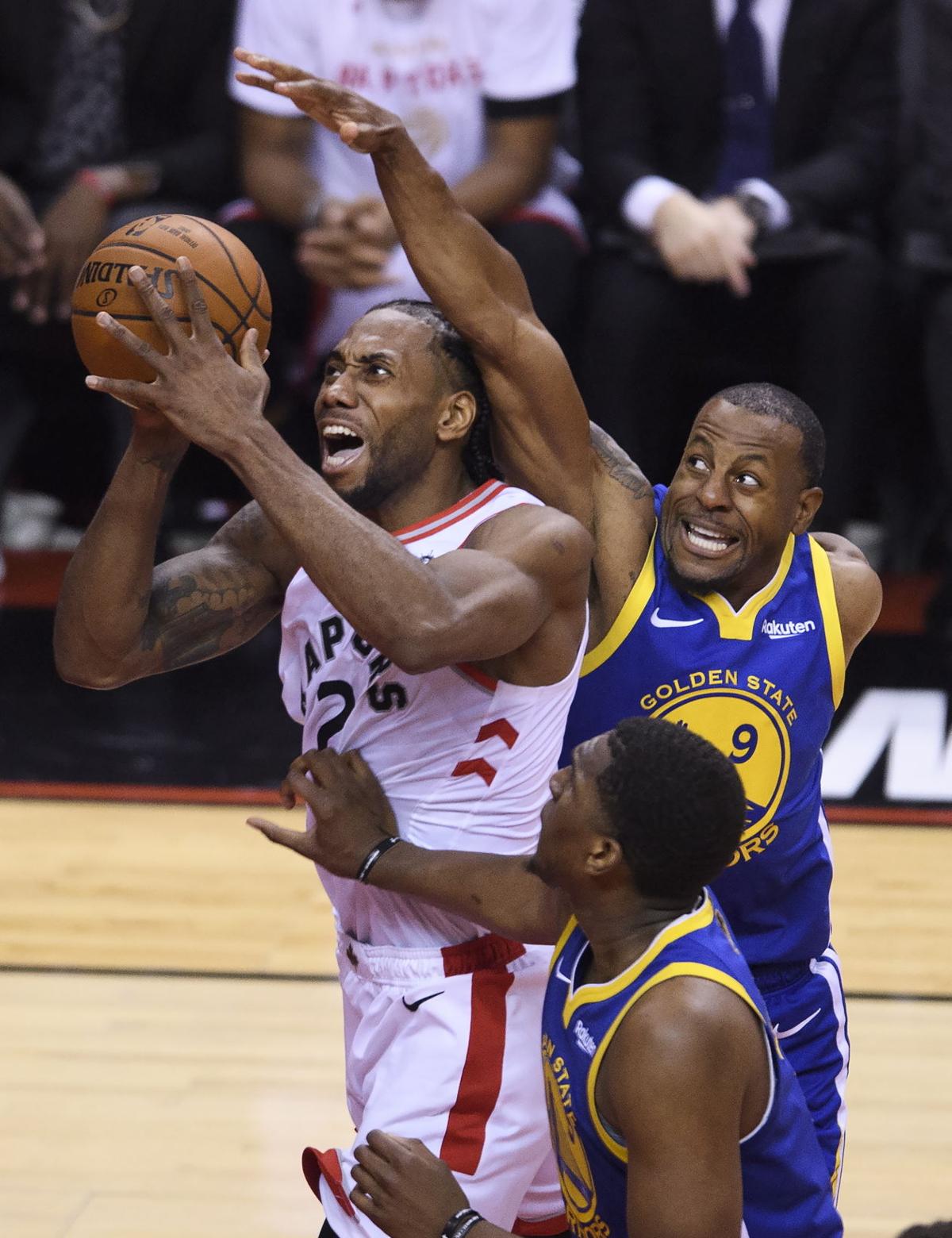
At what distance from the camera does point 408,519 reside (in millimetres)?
2969

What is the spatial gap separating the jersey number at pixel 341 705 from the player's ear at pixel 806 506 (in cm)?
84

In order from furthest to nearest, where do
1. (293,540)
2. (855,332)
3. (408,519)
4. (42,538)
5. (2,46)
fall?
(42,538) → (2,46) → (855,332) → (408,519) → (293,540)

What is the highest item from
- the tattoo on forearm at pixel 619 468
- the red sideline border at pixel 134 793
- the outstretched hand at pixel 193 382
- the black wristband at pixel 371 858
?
the outstretched hand at pixel 193 382

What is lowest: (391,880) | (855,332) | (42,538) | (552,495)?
(42,538)

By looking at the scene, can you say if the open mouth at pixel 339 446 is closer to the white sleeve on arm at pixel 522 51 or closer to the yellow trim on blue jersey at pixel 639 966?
the yellow trim on blue jersey at pixel 639 966

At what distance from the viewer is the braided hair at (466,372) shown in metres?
3.01

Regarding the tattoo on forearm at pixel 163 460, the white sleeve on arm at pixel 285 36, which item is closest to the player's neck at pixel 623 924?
the tattoo on forearm at pixel 163 460

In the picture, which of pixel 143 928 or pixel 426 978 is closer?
pixel 426 978

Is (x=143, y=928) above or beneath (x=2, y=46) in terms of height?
beneath

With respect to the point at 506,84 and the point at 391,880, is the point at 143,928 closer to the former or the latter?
the point at 391,880

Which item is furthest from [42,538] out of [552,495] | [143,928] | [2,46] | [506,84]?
[552,495]

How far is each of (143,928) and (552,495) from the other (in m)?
2.10

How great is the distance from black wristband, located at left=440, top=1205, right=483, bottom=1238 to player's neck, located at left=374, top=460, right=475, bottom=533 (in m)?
1.06

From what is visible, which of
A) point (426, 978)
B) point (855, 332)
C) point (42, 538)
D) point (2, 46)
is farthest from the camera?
point (42, 538)
